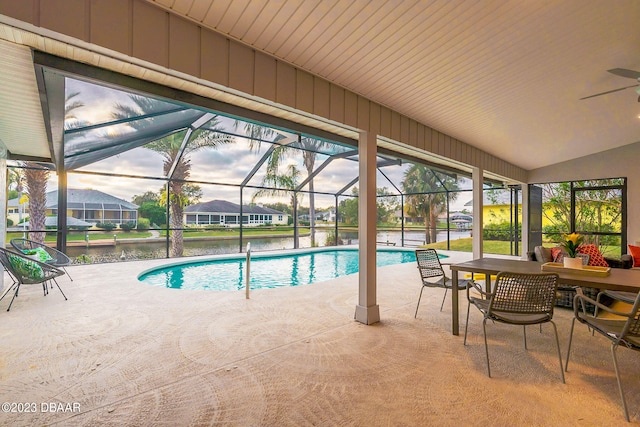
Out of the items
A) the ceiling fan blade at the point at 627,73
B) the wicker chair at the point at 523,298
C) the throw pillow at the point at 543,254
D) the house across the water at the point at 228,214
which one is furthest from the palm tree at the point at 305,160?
the wicker chair at the point at 523,298

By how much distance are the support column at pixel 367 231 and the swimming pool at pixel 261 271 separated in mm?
3322

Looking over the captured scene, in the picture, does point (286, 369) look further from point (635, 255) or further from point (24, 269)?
point (635, 255)

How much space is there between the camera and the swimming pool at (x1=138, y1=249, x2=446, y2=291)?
6.63 m

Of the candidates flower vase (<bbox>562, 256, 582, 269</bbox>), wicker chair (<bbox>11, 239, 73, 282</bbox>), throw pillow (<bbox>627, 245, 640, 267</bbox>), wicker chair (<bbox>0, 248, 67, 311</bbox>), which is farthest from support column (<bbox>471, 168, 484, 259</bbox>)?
wicker chair (<bbox>11, 239, 73, 282</bbox>)

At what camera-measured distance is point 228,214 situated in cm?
1284

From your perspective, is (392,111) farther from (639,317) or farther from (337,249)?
(337,249)

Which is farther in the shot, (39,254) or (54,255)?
(54,255)

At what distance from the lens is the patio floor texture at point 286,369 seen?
1.91 meters

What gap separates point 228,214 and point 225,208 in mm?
321

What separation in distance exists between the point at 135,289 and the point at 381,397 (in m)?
4.50

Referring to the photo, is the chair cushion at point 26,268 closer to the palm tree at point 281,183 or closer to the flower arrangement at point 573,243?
the flower arrangement at point 573,243

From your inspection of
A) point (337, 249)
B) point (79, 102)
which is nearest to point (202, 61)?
point (79, 102)

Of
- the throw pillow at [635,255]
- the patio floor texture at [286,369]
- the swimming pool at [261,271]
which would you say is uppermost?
the throw pillow at [635,255]

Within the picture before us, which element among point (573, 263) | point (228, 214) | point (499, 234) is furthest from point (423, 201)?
point (573, 263)
